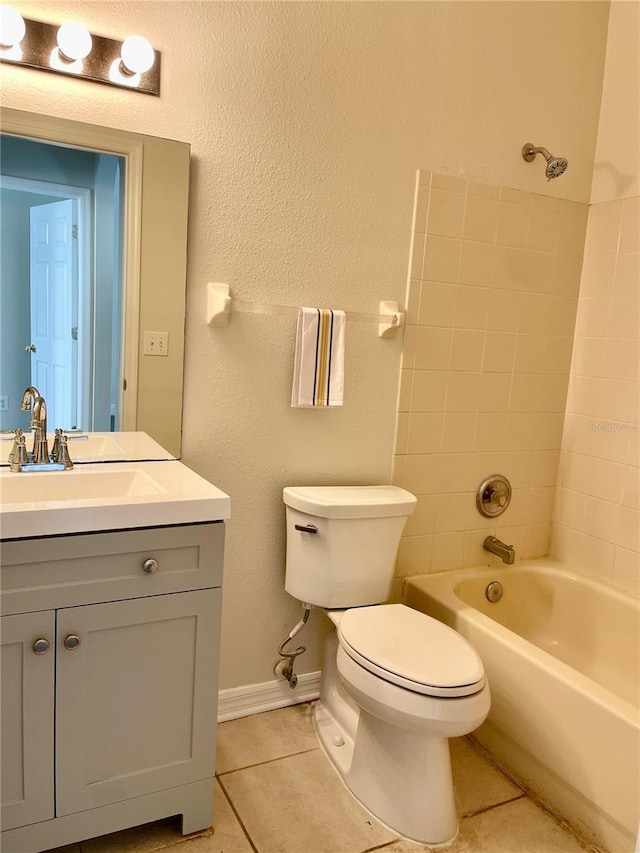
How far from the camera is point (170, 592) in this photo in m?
1.40

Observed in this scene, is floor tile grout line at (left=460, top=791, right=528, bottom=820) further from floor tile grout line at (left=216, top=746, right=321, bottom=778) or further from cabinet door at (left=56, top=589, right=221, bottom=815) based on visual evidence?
cabinet door at (left=56, top=589, right=221, bottom=815)

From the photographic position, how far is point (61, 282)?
1.69m

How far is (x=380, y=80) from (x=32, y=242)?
3.82 feet

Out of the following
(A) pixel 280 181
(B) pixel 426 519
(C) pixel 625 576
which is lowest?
(C) pixel 625 576

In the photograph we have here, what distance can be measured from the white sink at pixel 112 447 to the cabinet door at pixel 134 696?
510 mm

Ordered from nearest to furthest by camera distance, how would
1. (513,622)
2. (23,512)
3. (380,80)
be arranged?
(23,512) → (380,80) → (513,622)

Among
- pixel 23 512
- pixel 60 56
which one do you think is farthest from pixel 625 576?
pixel 60 56

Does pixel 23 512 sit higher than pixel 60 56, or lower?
lower

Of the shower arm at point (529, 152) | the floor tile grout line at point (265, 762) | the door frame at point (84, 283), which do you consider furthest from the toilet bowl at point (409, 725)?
the shower arm at point (529, 152)

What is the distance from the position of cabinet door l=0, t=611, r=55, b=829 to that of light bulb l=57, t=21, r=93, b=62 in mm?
1319

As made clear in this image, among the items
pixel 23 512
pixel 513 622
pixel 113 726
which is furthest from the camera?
pixel 513 622

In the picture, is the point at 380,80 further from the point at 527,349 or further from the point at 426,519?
the point at 426,519

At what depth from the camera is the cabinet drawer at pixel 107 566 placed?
4.09 ft

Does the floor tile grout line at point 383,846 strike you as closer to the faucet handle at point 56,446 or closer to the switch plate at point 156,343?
the faucet handle at point 56,446
